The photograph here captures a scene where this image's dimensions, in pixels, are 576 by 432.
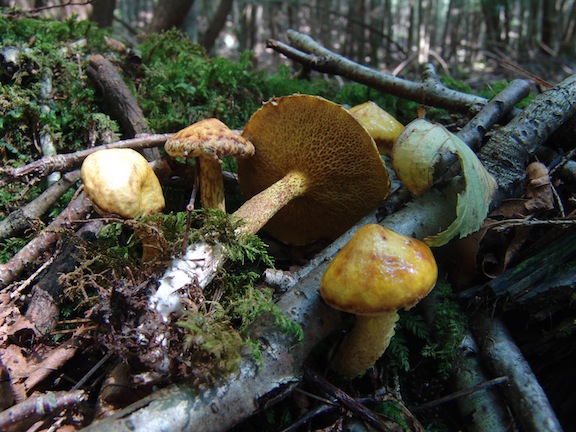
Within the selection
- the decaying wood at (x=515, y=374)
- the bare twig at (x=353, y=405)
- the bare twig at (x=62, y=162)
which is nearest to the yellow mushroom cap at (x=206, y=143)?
the bare twig at (x=62, y=162)

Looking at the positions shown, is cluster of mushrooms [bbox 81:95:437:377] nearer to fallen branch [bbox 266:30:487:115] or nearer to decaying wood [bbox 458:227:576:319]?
decaying wood [bbox 458:227:576:319]

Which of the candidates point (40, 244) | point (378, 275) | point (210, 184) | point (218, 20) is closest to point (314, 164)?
point (210, 184)

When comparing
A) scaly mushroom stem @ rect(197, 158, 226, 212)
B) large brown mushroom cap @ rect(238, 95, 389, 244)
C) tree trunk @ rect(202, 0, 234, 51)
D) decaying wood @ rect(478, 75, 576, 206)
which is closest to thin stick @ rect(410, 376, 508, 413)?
decaying wood @ rect(478, 75, 576, 206)

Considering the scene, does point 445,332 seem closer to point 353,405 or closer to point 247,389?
point 353,405

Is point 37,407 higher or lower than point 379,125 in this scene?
lower

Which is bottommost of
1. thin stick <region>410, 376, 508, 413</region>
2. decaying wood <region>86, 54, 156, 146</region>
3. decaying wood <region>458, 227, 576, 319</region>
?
thin stick <region>410, 376, 508, 413</region>

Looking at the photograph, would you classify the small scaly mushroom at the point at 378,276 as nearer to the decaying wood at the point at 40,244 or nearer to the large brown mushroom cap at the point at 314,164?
the large brown mushroom cap at the point at 314,164
